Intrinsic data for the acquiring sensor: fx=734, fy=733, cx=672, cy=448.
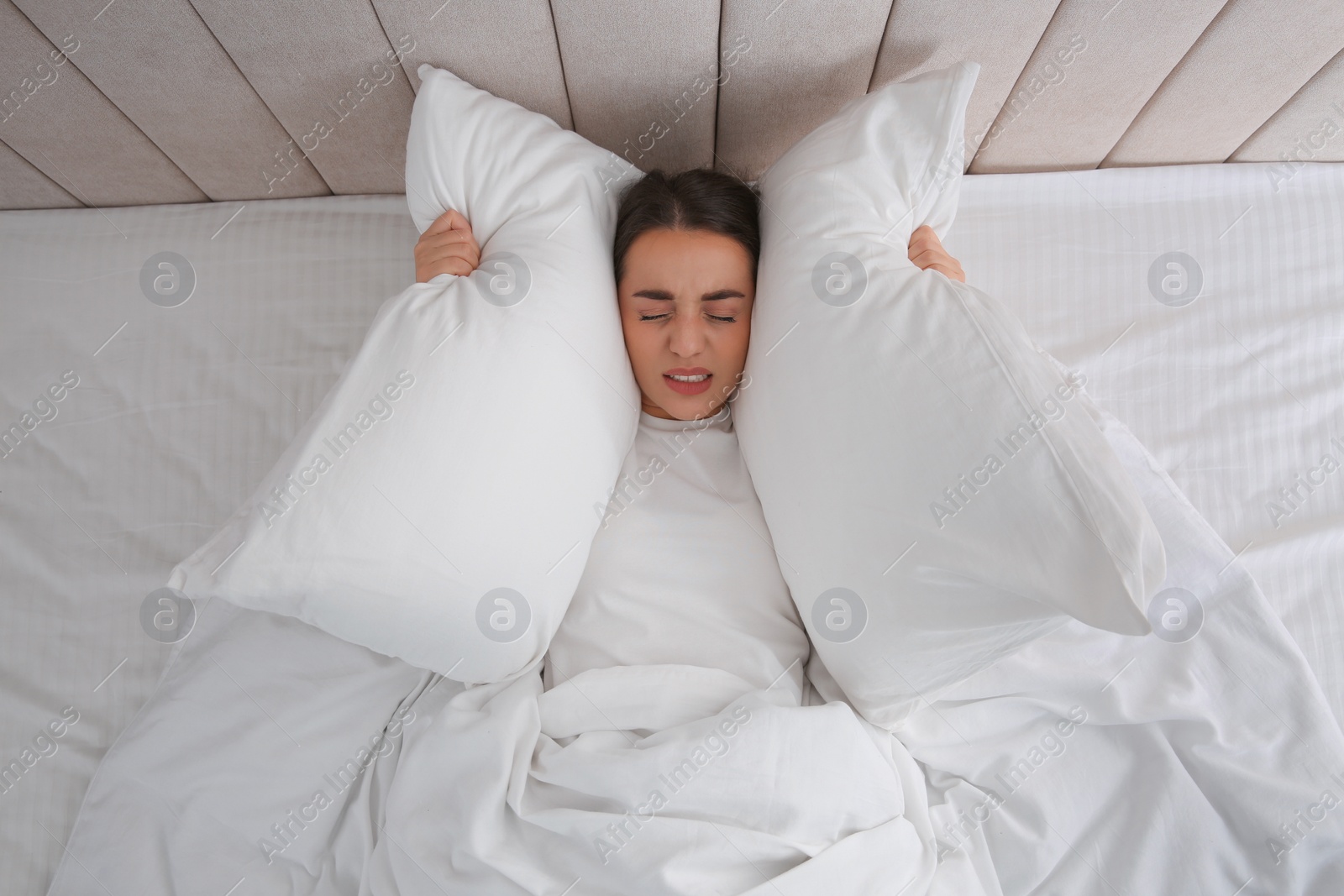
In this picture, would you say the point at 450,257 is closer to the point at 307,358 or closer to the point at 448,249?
the point at 448,249

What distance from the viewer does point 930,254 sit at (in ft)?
3.21

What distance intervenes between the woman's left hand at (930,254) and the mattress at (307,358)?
0.24 meters

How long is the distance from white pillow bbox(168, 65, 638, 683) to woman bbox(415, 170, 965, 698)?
0.06 m

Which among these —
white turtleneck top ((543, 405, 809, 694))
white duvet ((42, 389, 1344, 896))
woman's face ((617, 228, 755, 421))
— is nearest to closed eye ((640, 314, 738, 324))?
woman's face ((617, 228, 755, 421))

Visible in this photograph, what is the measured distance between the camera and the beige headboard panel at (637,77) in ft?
3.25

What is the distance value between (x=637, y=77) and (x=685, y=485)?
0.59 m

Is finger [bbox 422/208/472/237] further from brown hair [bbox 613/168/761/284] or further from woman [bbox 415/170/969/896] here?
brown hair [bbox 613/168/761/284]

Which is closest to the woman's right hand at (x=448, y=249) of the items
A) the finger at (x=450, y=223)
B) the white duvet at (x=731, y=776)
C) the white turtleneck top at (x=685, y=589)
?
the finger at (x=450, y=223)

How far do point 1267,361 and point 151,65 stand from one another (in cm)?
173

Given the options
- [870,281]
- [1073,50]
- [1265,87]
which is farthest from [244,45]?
[1265,87]

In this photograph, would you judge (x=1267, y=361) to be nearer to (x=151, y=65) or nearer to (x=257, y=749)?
(x=257, y=749)

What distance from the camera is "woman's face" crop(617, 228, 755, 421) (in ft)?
3.23

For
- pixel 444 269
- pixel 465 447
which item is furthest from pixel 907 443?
pixel 444 269

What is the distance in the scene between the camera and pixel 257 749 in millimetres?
885
